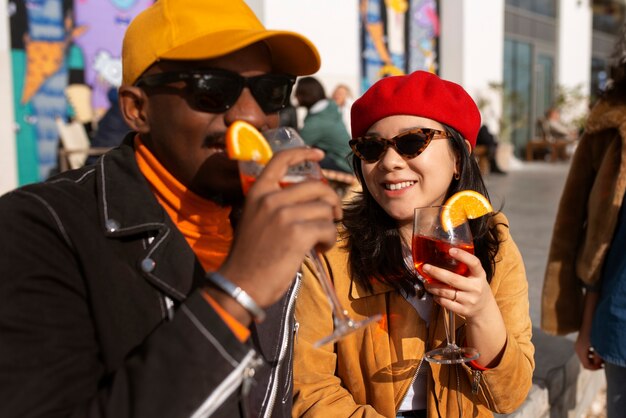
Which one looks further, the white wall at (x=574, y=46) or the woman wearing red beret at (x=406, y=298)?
the white wall at (x=574, y=46)

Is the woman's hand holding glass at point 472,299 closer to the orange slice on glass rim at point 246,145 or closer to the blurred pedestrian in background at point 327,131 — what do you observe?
the orange slice on glass rim at point 246,145

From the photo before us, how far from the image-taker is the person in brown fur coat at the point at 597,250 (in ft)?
8.17

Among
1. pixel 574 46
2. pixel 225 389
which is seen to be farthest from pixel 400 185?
pixel 574 46

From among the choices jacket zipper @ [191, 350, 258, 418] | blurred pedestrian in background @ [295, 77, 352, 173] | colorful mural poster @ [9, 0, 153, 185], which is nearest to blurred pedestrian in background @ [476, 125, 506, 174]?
blurred pedestrian in background @ [295, 77, 352, 173]

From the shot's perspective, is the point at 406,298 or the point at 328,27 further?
the point at 328,27

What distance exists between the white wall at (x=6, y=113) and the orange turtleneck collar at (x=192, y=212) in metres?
6.67

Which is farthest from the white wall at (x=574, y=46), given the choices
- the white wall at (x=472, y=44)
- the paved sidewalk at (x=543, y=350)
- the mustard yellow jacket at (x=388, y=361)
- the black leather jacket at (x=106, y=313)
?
the black leather jacket at (x=106, y=313)

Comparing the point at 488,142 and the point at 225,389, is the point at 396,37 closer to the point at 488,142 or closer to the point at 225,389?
the point at 488,142

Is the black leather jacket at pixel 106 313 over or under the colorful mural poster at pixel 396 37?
under

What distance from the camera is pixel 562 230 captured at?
2904mm

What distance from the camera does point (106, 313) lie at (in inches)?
44.7

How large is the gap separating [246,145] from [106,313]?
0.43 m

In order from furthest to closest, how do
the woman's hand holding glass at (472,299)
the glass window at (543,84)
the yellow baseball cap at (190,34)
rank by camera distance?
the glass window at (543,84)
the woman's hand holding glass at (472,299)
the yellow baseball cap at (190,34)

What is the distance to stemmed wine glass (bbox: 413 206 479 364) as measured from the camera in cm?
172
